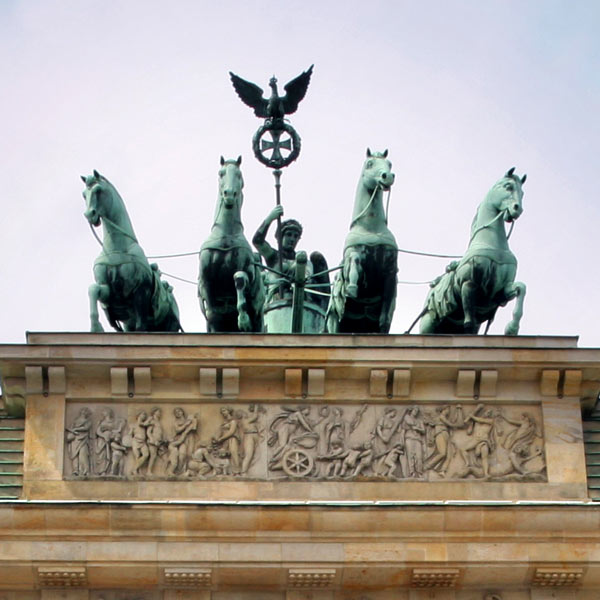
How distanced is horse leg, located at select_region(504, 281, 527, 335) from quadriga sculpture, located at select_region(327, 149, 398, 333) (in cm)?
138

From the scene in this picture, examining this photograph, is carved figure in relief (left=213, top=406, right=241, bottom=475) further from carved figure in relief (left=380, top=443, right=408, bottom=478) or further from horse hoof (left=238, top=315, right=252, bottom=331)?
horse hoof (left=238, top=315, right=252, bottom=331)

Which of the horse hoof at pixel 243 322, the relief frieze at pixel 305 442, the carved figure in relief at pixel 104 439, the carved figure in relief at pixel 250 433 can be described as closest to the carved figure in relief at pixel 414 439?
the relief frieze at pixel 305 442

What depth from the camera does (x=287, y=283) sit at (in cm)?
3631

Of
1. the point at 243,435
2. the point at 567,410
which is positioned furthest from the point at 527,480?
the point at 243,435

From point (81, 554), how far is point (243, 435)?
237 centimetres

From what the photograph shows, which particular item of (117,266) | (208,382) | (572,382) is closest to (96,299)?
(117,266)

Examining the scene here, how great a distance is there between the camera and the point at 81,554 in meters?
29.8

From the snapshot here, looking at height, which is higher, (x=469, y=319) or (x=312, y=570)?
(x=469, y=319)

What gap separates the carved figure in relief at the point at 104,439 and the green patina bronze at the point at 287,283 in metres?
4.01

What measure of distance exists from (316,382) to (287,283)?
Answer: 5.35 meters

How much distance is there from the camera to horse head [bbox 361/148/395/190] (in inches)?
1286

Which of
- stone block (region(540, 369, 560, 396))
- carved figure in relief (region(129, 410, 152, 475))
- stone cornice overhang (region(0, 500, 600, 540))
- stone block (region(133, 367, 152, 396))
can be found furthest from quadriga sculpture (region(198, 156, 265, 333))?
stone block (region(540, 369, 560, 396))

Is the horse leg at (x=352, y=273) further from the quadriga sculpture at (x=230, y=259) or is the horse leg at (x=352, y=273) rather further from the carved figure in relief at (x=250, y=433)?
the carved figure in relief at (x=250, y=433)

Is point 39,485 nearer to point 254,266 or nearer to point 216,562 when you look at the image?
point 216,562
